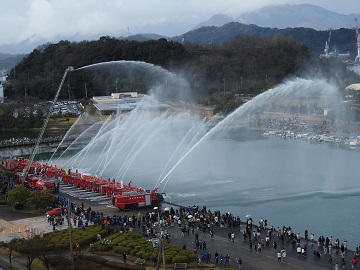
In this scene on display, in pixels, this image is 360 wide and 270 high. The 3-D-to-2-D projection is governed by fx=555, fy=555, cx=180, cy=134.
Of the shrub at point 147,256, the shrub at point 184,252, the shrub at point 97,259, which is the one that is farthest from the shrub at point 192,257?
the shrub at point 97,259

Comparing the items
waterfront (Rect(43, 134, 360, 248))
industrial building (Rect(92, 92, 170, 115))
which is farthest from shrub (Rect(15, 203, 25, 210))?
industrial building (Rect(92, 92, 170, 115))

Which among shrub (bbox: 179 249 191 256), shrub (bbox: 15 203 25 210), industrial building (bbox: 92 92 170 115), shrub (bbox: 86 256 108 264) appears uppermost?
industrial building (bbox: 92 92 170 115)

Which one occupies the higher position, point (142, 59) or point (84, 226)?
point (142, 59)

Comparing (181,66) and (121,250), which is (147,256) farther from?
(181,66)

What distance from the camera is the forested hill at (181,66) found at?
4100 inches

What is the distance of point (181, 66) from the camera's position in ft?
352

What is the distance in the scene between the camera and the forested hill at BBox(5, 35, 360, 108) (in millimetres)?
104131

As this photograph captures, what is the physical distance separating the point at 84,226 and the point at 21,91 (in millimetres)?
85287

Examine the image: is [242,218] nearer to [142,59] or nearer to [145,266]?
[145,266]

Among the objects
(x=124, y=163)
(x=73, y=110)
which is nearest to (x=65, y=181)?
(x=124, y=163)

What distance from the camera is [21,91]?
356 feet

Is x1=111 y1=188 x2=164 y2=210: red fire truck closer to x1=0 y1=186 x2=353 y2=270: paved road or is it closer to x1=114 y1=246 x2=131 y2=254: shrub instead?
x1=0 y1=186 x2=353 y2=270: paved road

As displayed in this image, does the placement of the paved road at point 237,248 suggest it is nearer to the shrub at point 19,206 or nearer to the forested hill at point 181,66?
the shrub at point 19,206

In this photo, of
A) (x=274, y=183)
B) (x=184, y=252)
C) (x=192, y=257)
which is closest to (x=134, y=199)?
(x=184, y=252)
